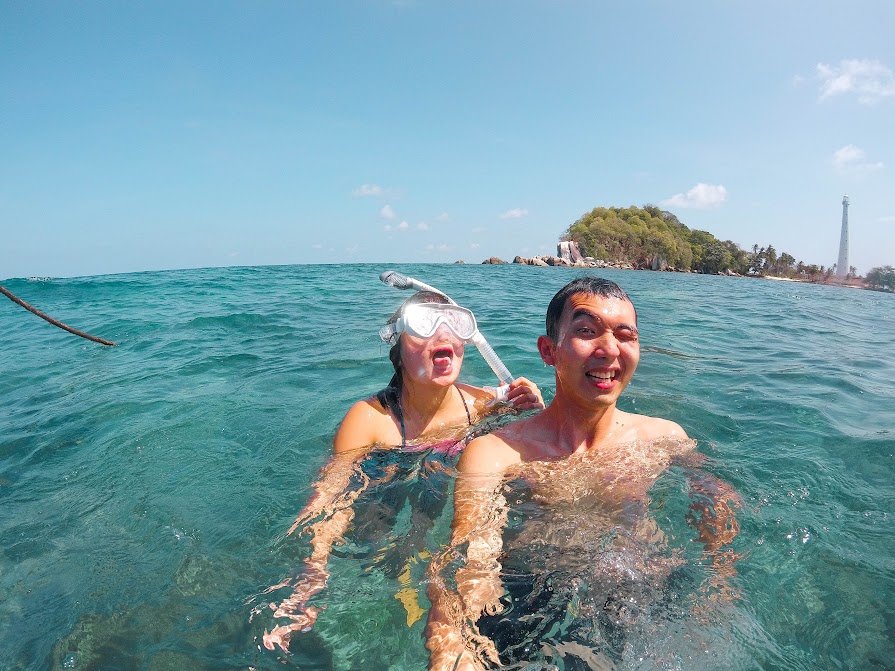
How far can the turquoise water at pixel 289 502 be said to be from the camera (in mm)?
1978

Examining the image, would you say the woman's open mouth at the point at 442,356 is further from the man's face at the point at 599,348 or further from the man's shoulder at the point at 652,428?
the man's shoulder at the point at 652,428

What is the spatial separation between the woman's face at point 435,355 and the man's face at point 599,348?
1.03m

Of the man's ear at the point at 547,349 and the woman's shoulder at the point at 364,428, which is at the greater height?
the man's ear at the point at 547,349

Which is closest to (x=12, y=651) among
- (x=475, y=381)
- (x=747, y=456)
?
(x=747, y=456)

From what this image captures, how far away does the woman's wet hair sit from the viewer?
342 centimetres

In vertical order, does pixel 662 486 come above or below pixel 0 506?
above

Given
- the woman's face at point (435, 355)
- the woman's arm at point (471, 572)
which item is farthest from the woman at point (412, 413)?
the woman's arm at point (471, 572)

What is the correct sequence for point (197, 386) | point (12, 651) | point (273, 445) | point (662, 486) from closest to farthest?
point (12, 651) < point (662, 486) < point (273, 445) < point (197, 386)

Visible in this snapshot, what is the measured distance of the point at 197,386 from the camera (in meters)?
6.23

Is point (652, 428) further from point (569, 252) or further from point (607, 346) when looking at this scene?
point (569, 252)

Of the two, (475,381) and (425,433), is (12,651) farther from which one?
(475,381)

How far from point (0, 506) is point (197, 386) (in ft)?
9.48

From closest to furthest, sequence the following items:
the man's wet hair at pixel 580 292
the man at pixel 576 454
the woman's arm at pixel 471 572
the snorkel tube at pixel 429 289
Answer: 1. the woman's arm at pixel 471 572
2. the man at pixel 576 454
3. the man's wet hair at pixel 580 292
4. the snorkel tube at pixel 429 289

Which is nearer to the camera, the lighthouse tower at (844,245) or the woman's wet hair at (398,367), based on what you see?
the woman's wet hair at (398,367)
